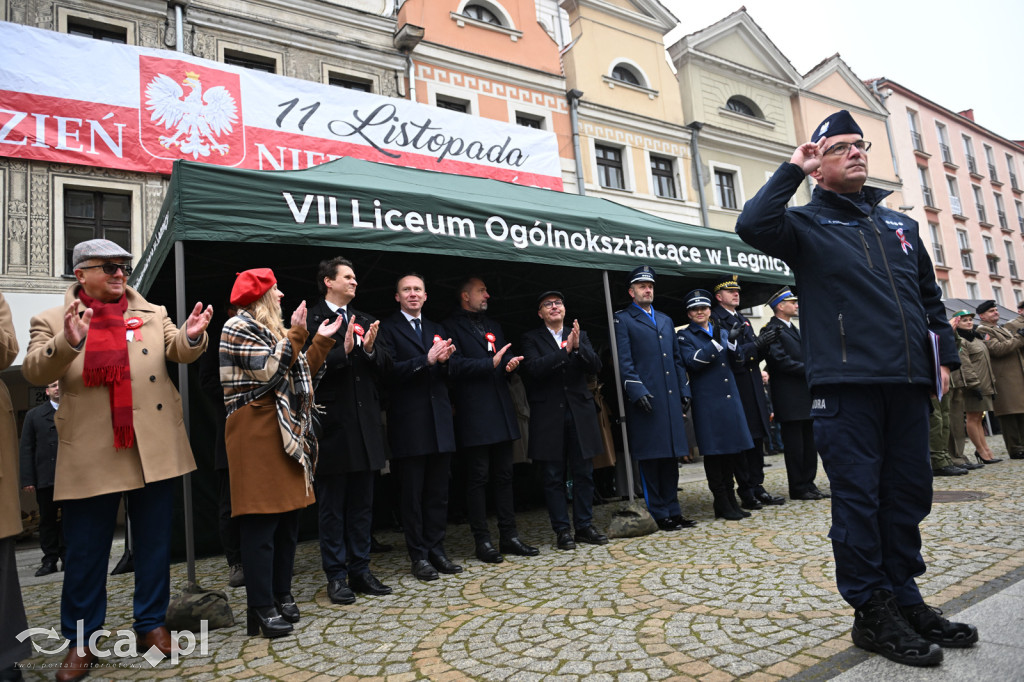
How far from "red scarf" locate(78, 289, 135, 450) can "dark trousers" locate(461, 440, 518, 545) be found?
7.47 feet

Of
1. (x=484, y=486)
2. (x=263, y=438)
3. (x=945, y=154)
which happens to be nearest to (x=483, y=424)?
(x=484, y=486)

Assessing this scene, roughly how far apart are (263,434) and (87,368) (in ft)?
2.86

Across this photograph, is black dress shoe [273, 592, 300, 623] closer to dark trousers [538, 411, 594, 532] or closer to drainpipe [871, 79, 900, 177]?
dark trousers [538, 411, 594, 532]

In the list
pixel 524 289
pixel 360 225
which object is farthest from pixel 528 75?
pixel 360 225

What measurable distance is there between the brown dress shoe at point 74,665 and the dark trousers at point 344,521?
1.22m

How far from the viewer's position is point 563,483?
199 inches

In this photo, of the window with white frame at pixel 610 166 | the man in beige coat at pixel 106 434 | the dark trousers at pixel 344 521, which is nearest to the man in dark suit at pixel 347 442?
the dark trousers at pixel 344 521

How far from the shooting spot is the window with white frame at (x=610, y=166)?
18172mm

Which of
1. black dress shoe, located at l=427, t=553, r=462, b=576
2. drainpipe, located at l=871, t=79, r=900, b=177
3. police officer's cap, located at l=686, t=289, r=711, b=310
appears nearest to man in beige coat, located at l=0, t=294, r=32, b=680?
black dress shoe, located at l=427, t=553, r=462, b=576

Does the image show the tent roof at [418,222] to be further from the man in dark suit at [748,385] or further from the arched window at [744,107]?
the arched window at [744,107]

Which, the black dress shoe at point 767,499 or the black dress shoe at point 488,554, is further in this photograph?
the black dress shoe at point 767,499

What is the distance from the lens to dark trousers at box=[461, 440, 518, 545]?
15.6 ft

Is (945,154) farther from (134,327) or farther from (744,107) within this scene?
(134,327)

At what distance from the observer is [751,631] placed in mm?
2795
